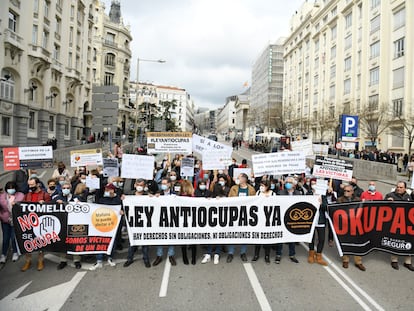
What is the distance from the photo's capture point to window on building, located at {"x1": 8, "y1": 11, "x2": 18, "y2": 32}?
86.2ft

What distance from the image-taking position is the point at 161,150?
1038 centimetres

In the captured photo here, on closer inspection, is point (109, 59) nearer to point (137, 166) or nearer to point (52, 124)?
point (52, 124)

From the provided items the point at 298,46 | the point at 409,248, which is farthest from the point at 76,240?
the point at 298,46

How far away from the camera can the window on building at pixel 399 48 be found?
32.3 meters

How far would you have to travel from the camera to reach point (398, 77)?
32.6m

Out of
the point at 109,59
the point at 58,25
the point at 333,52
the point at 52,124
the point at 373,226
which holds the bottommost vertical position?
the point at 373,226

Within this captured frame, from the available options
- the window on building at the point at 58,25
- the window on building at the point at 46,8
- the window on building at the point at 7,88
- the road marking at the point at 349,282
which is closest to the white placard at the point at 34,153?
the road marking at the point at 349,282

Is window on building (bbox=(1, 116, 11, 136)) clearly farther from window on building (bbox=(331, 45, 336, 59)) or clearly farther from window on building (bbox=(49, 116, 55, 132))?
window on building (bbox=(331, 45, 336, 59))

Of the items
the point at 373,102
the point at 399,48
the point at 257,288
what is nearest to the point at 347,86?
the point at 373,102

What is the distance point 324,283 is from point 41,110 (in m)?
33.5

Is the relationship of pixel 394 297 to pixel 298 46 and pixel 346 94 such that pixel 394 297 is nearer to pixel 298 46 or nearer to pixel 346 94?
pixel 346 94

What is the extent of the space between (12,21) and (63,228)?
28.5 metres

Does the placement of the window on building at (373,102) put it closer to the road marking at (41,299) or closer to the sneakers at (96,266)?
the sneakers at (96,266)

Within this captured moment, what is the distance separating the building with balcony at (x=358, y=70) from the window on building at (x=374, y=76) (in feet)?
0.40
